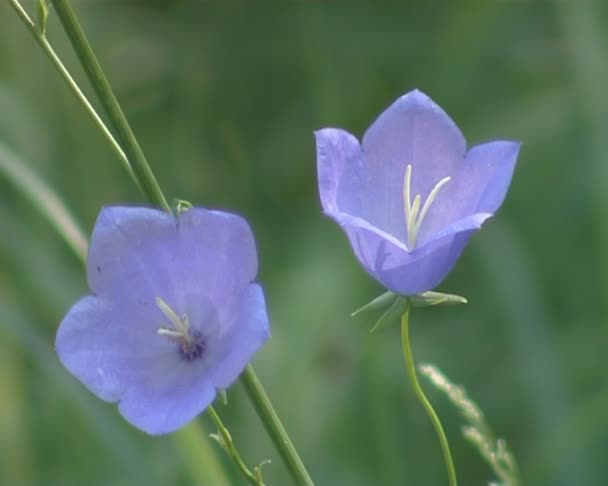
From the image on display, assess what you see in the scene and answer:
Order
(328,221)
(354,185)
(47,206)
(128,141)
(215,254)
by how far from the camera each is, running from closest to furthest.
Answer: (128,141) < (215,254) < (354,185) < (47,206) < (328,221)

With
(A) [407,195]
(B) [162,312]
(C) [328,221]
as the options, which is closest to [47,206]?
(B) [162,312]

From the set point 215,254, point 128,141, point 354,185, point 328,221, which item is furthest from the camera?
point 328,221

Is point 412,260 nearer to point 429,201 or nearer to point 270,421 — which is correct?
point 429,201

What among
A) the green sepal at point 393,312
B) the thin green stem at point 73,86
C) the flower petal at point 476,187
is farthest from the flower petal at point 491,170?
Answer: the thin green stem at point 73,86

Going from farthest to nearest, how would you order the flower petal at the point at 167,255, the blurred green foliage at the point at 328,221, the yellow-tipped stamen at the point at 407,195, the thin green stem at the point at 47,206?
1. the blurred green foliage at the point at 328,221
2. the thin green stem at the point at 47,206
3. the yellow-tipped stamen at the point at 407,195
4. the flower petal at the point at 167,255

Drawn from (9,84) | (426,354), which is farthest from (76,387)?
(9,84)

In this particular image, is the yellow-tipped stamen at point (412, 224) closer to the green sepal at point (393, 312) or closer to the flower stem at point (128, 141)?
the green sepal at point (393, 312)

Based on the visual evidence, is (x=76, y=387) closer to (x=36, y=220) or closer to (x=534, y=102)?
(x=36, y=220)
